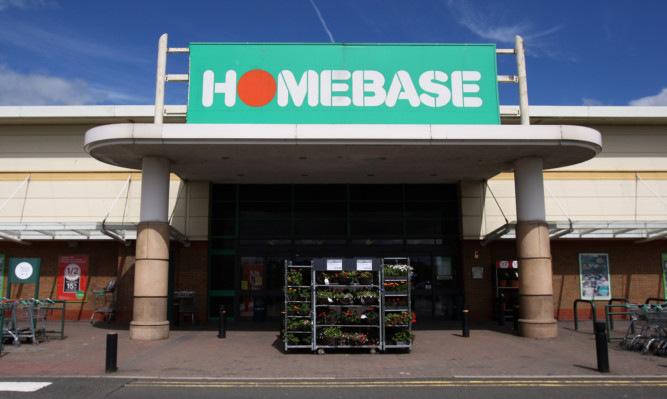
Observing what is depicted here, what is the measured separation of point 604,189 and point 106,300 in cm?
1950

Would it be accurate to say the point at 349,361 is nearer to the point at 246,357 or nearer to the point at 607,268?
the point at 246,357

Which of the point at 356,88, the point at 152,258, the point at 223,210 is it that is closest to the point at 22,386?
the point at 152,258

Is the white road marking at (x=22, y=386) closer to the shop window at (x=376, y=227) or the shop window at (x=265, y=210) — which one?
the shop window at (x=265, y=210)

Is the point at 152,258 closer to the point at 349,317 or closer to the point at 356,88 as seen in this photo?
the point at 349,317

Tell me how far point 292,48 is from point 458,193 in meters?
8.83

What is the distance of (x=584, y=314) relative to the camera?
18938 millimetres

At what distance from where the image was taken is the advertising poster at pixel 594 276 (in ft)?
62.7

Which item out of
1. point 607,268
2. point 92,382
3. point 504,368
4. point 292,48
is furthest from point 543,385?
point 607,268

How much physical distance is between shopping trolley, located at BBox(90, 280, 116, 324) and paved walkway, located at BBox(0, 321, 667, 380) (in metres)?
2.85

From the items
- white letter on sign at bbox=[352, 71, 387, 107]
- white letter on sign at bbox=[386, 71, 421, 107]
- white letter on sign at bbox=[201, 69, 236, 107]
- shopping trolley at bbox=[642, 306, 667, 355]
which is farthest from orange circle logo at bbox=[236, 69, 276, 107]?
shopping trolley at bbox=[642, 306, 667, 355]

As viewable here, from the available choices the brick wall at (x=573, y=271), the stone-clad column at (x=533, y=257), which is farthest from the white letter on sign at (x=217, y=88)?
the brick wall at (x=573, y=271)

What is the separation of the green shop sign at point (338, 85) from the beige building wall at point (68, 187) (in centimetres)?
568

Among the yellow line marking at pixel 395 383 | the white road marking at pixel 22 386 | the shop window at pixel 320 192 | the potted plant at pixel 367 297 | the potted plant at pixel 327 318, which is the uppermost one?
the shop window at pixel 320 192

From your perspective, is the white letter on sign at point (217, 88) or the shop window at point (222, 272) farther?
the shop window at point (222, 272)
